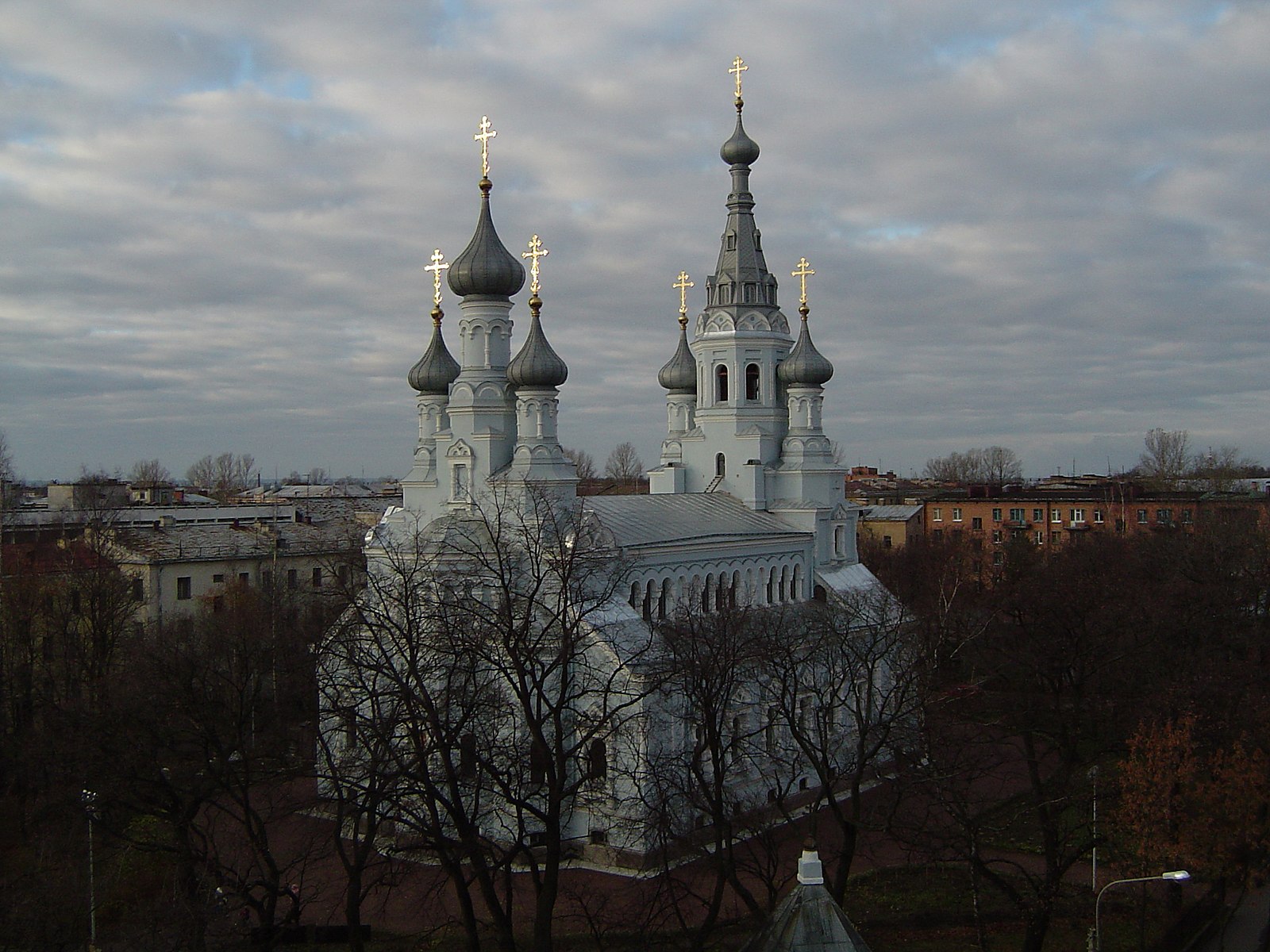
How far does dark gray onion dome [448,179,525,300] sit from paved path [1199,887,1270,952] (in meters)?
19.2

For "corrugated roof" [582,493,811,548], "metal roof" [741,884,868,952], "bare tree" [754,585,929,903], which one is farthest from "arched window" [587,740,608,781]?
"metal roof" [741,884,868,952]


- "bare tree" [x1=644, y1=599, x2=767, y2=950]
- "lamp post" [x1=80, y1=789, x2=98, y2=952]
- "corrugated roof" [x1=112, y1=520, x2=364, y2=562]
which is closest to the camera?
"lamp post" [x1=80, y1=789, x2=98, y2=952]

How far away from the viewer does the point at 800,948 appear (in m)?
A: 9.02

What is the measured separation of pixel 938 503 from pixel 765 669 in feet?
166

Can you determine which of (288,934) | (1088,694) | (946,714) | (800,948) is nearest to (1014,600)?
(1088,694)

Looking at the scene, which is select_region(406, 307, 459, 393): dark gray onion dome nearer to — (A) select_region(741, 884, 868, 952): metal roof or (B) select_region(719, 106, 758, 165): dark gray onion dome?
(B) select_region(719, 106, 758, 165): dark gray onion dome

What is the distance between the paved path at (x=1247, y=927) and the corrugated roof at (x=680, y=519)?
1348 cm

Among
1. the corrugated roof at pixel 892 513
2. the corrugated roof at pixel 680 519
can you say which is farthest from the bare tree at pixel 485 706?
the corrugated roof at pixel 892 513

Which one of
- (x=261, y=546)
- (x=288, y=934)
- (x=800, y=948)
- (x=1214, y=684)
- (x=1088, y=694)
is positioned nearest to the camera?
(x=800, y=948)

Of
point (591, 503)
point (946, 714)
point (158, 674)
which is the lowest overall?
point (946, 714)

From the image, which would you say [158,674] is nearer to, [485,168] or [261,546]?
[485,168]

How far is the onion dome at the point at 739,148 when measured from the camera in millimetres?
35625

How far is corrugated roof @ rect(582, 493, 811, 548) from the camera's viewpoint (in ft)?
90.6

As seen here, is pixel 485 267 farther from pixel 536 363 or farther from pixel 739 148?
pixel 739 148
